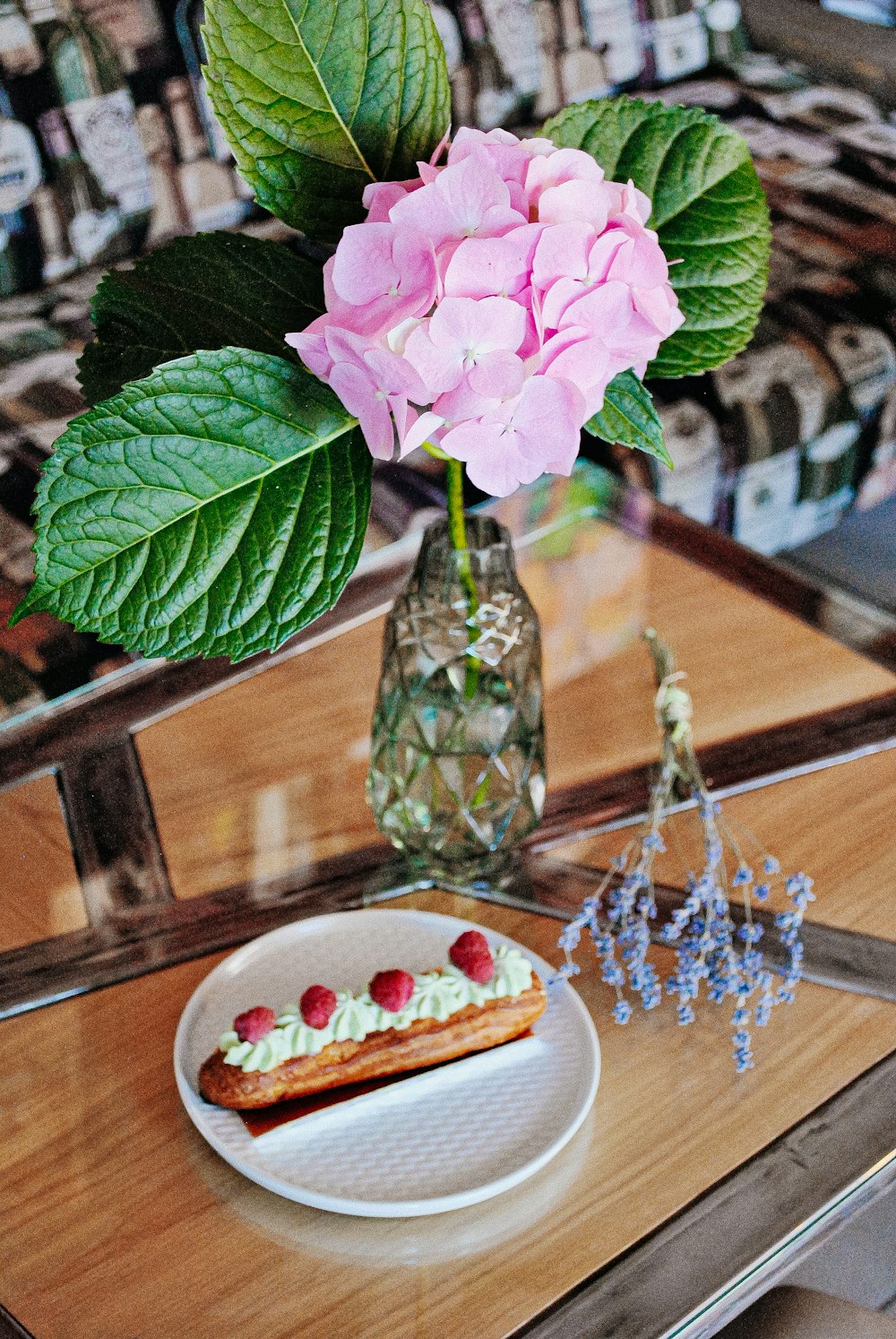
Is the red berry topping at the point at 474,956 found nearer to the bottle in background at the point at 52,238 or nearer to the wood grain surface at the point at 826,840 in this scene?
the wood grain surface at the point at 826,840

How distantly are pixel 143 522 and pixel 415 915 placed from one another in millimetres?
337

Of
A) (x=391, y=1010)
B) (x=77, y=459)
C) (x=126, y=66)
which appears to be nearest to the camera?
(x=77, y=459)

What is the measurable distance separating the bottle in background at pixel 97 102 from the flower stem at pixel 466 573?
1.31 metres

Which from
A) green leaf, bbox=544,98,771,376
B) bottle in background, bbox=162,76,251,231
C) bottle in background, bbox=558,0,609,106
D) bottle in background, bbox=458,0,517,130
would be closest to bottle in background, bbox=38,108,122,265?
bottle in background, bbox=162,76,251,231

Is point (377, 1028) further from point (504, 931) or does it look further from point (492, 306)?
point (492, 306)

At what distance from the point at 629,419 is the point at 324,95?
8.8 inches

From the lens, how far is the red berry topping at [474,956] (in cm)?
80

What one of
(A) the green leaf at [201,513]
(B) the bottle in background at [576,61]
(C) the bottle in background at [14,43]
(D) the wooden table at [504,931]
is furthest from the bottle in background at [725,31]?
(A) the green leaf at [201,513]

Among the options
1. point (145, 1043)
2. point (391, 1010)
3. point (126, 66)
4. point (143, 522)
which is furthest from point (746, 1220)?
point (126, 66)

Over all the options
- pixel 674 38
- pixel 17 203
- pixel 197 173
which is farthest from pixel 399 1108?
pixel 674 38

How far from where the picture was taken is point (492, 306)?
630 mm

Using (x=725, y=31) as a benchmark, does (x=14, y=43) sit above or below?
above

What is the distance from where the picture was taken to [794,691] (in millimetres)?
1141

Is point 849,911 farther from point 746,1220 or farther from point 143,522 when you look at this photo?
point 143,522
